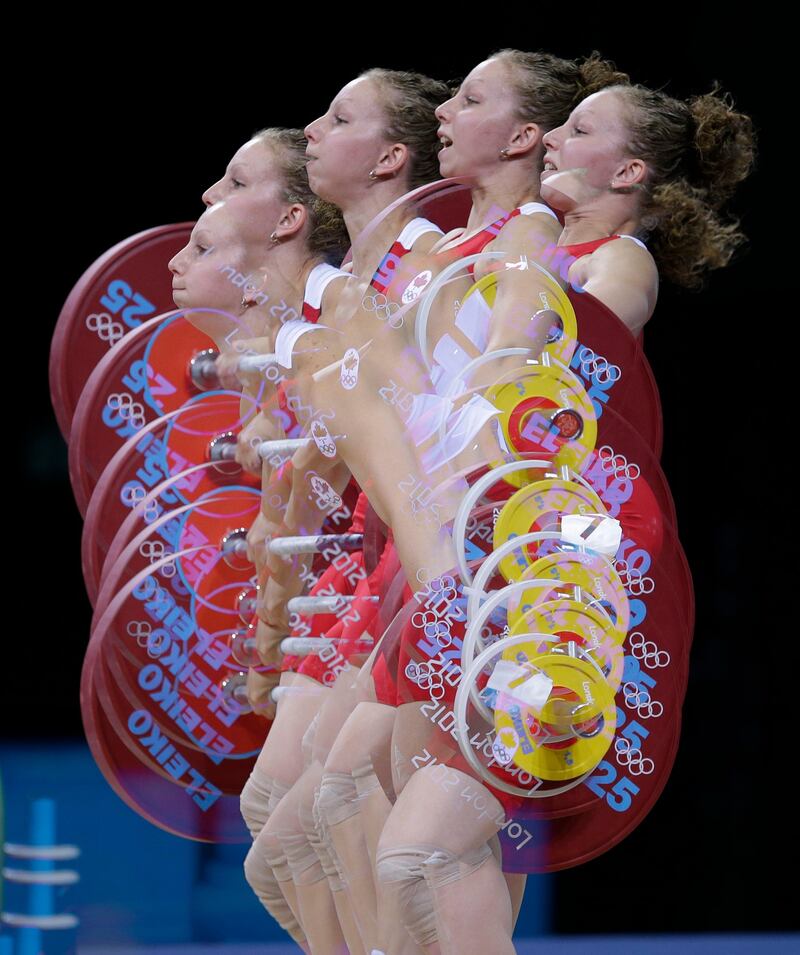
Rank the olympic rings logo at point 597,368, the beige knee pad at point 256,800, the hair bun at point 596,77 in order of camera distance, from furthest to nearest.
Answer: the beige knee pad at point 256,800 → the hair bun at point 596,77 → the olympic rings logo at point 597,368

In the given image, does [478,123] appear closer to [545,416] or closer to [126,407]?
[545,416]

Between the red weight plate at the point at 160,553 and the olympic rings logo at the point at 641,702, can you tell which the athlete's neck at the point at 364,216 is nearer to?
the red weight plate at the point at 160,553

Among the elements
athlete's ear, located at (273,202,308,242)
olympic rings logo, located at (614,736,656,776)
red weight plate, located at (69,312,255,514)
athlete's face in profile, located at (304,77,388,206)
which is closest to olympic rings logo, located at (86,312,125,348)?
red weight plate, located at (69,312,255,514)

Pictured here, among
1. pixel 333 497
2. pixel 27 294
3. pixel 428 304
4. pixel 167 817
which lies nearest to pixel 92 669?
pixel 167 817

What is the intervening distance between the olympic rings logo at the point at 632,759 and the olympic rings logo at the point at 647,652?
0.10m

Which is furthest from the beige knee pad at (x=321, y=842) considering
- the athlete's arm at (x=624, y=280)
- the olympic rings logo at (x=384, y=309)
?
the athlete's arm at (x=624, y=280)

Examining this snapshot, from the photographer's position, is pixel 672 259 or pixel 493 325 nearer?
pixel 493 325

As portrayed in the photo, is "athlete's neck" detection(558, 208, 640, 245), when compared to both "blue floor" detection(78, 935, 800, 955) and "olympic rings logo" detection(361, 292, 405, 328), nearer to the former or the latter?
"olympic rings logo" detection(361, 292, 405, 328)

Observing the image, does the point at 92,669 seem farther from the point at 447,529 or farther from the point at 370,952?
the point at 447,529

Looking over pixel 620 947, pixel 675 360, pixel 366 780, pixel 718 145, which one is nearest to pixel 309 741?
pixel 366 780

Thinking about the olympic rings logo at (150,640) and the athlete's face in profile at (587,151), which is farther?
the olympic rings logo at (150,640)

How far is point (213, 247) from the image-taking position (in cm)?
303

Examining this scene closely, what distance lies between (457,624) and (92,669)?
1.06 metres

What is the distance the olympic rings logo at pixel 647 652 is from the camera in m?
2.34
